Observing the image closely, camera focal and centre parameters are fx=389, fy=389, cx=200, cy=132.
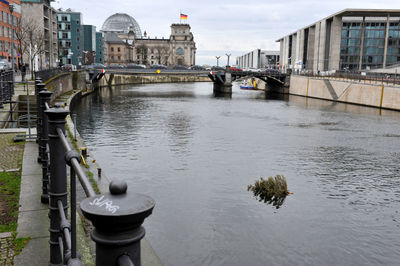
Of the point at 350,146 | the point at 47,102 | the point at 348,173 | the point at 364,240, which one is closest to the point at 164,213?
the point at 364,240

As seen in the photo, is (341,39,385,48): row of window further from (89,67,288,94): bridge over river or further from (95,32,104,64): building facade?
(95,32,104,64): building facade

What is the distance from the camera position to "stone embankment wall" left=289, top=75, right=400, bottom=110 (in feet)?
203

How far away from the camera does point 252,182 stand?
21.7m

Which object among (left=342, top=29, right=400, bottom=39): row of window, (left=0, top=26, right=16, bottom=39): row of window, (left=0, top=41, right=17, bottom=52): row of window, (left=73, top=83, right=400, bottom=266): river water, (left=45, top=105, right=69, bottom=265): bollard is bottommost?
(left=73, top=83, right=400, bottom=266): river water

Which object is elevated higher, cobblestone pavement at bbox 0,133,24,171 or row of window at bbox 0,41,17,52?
row of window at bbox 0,41,17,52

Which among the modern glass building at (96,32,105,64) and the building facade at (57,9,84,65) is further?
the modern glass building at (96,32,105,64)

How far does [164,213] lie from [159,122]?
26.9 meters

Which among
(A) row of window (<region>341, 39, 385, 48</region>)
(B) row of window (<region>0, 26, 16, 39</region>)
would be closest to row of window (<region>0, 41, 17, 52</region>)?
(B) row of window (<region>0, 26, 16, 39</region>)

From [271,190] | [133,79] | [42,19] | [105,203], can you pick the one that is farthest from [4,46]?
[105,203]

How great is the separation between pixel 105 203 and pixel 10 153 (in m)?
13.9

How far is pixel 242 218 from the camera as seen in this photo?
16.7m

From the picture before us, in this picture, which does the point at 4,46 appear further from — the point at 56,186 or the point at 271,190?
the point at 56,186

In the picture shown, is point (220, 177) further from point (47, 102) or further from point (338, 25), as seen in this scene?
point (338, 25)

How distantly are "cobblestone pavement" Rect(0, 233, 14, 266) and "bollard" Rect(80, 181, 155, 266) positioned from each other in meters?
5.02
